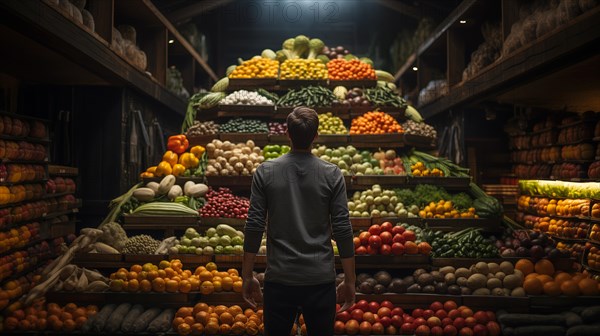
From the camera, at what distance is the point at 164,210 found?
19.6 feet

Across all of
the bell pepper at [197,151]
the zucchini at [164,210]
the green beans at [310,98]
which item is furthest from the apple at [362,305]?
the green beans at [310,98]

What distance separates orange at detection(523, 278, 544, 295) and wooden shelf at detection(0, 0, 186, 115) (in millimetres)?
5352

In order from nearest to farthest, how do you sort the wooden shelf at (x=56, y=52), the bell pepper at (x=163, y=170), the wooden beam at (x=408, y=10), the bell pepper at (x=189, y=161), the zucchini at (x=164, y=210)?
the wooden shelf at (x=56, y=52), the zucchini at (x=164, y=210), the bell pepper at (x=163, y=170), the bell pepper at (x=189, y=161), the wooden beam at (x=408, y=10)

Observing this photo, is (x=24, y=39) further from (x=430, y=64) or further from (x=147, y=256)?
(x=430, y=64)

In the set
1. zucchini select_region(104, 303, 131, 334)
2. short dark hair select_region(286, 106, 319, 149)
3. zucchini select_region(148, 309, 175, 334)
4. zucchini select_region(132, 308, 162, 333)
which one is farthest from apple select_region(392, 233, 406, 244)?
zucchini select_region(104, 303, 131, 334)

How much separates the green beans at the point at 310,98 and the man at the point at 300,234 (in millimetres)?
4925

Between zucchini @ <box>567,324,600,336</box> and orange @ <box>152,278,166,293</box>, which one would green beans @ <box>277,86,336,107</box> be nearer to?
orange @ <box>152,278,166,293</box>

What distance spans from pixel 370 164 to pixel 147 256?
311 cm

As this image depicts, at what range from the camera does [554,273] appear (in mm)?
5066

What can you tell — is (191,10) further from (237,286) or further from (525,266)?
(525,266)

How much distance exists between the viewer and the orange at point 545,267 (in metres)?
5.02

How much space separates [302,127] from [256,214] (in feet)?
1.84

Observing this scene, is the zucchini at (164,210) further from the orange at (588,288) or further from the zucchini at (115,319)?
the orange at (588,288)

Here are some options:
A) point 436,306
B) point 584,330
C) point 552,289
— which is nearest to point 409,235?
point 436,306
